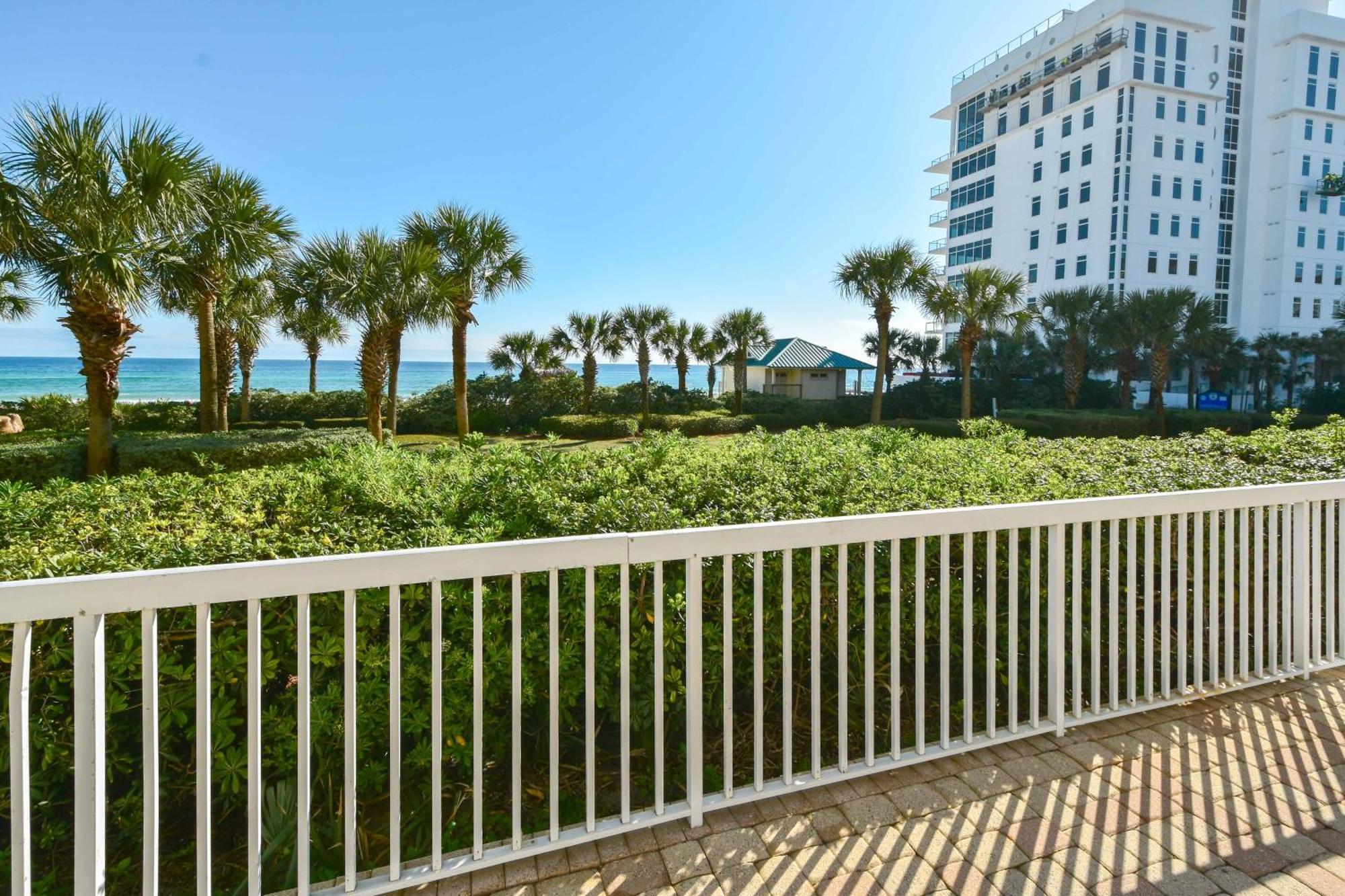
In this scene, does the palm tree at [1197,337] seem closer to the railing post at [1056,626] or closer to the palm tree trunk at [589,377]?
the palm tree trunk at [589,377]

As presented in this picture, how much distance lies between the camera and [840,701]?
7.12 ft

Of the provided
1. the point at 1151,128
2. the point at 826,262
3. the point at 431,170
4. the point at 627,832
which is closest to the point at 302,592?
the point at 627,832

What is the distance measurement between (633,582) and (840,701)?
74cm

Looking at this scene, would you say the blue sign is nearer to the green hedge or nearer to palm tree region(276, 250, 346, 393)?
palm tree region(276, 250, 346, 393)

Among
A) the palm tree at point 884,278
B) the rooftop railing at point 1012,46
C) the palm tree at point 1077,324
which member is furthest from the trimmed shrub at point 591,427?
the rooftop railing at point 1012,46

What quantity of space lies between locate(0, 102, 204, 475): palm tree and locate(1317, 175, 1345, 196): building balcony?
5031 centimetres

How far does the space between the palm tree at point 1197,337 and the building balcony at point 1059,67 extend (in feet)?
48.6

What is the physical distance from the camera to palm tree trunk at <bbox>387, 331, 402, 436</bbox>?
17344 millimetres

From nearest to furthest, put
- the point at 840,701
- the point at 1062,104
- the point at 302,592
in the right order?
the point at 302,592 < the point at 840,701 < the point at 1062,104

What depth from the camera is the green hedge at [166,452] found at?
10.4 metres

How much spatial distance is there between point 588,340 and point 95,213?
19.9 metres

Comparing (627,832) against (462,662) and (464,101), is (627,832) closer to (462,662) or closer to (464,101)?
(462,662)

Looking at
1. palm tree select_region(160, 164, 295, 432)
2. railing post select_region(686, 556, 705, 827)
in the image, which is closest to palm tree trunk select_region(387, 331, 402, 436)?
palm tree select_region(160, 164, 295, 432)

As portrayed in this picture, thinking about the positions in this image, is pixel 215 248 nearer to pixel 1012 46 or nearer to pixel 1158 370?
pixel 1158 370
